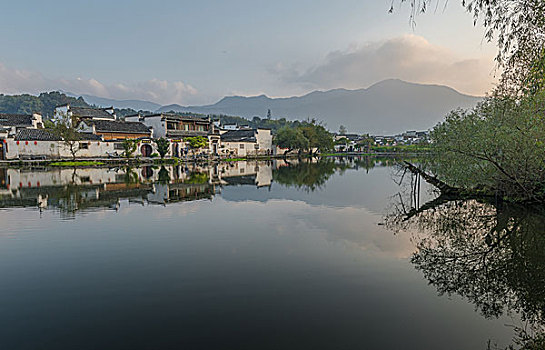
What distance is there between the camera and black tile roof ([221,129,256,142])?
71062 millimetres

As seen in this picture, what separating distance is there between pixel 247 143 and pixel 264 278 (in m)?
63.2

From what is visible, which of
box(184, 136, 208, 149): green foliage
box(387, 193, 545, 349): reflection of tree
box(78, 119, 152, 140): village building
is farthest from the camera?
box(184, 136, 208, 149): green foliage

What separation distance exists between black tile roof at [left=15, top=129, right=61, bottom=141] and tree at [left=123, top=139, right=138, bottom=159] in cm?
834

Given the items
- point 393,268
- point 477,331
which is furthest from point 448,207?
point 477,331

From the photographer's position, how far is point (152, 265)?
914cm

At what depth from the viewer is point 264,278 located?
8273 mm

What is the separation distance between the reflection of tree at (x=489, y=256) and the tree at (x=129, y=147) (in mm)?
42224

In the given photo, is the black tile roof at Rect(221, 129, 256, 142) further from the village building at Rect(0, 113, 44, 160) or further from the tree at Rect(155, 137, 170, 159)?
the village building at Rect(0, 113, 44, 160)

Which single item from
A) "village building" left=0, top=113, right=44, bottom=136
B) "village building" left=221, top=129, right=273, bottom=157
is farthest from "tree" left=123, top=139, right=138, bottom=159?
"village building" left=221, top=129, right=273, bottom=157

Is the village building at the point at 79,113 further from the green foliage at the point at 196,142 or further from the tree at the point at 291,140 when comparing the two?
the tree at the point at 291,140

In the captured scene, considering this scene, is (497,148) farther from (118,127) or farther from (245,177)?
(118,127)

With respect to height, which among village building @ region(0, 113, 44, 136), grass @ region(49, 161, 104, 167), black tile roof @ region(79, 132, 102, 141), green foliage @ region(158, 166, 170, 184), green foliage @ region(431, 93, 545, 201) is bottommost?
green foliage @ region(158, 166, 170, 184)

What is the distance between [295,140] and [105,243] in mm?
62959

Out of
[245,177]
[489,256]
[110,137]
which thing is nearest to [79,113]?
[110,137]
